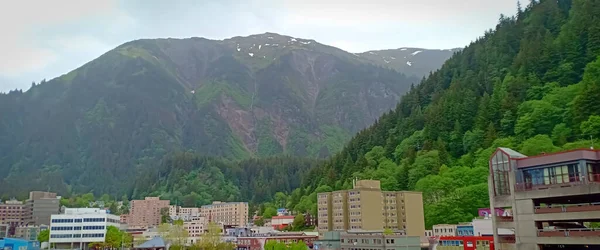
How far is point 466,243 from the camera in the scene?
220ft

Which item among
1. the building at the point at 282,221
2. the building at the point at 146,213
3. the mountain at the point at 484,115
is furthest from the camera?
the building at the point at 146,213

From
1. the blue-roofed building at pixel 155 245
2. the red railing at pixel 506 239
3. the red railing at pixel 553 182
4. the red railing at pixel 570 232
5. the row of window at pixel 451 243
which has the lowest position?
the blue-roofed building at pixel 155 245

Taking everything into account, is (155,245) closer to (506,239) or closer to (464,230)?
(464,230)

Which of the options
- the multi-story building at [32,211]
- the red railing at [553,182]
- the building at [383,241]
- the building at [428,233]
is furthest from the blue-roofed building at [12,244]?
the red railing at [553,182]

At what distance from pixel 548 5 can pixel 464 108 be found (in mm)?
44701

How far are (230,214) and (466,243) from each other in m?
116

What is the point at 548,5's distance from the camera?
142m

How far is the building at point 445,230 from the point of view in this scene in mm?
83425

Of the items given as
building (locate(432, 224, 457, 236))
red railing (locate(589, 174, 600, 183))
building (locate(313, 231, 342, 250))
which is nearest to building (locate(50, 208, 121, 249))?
building (locate(313, 231, 342, 250))

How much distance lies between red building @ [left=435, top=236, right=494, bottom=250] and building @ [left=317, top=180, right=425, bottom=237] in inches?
939

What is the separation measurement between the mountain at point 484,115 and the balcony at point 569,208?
47.9 metres

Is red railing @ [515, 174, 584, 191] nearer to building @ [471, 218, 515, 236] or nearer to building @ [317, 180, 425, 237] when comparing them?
building @ [471, 218, 515, 236]

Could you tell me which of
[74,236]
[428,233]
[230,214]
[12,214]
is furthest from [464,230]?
[12,214]

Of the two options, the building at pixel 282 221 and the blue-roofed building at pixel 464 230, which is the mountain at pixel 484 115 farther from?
the blue-roofed building at pixel 464 230
